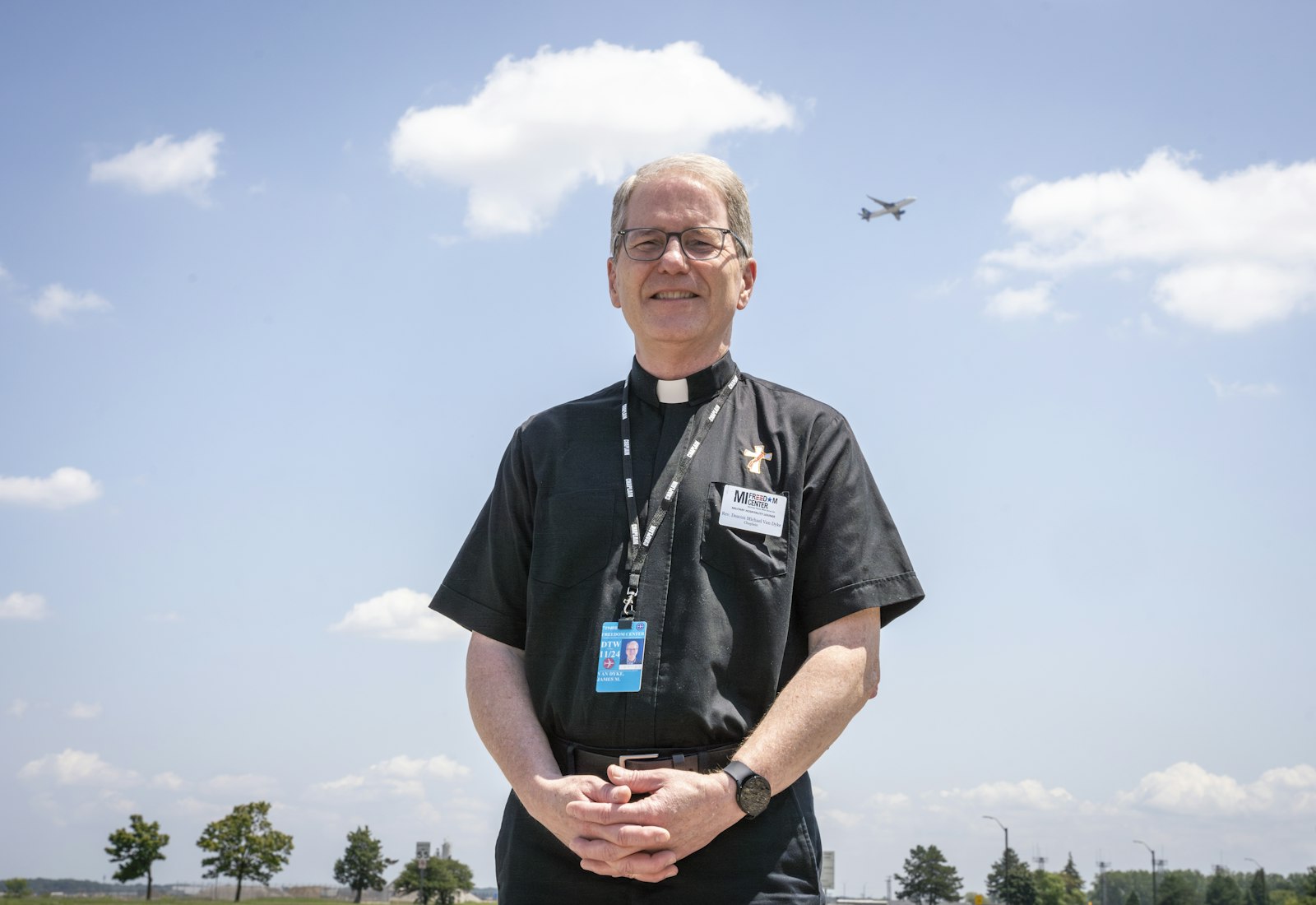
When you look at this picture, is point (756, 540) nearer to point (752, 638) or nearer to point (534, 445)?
point (752, 638)

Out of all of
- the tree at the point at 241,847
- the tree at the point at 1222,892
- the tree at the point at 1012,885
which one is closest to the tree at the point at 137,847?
the tree at the point at 241,847

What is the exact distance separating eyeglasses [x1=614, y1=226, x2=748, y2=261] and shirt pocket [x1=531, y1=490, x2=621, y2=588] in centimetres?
74

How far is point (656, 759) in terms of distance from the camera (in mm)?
2576

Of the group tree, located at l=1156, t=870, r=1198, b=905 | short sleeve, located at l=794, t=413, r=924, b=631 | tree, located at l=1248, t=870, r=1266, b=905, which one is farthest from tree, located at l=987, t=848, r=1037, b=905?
short sleeve, located at l=794, t=413, r=924, b=631

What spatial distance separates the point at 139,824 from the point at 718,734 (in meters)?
80.3

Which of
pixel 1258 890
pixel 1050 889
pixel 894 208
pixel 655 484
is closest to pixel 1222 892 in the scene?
pixel 1258 890

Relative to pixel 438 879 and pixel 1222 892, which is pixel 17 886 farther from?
pixel 1222 892

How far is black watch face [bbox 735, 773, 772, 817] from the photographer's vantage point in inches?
98.0

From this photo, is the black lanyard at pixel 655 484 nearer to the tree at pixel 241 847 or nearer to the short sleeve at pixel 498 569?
the short sleeve at pixel 498 569

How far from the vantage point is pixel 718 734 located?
2.62 m

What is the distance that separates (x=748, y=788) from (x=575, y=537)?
0.84 meters

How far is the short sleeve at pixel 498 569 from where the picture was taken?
10.1 feet

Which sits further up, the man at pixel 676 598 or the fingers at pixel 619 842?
the man at pixel 676 598

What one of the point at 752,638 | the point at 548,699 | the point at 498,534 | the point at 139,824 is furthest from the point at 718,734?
the point at 139,824
